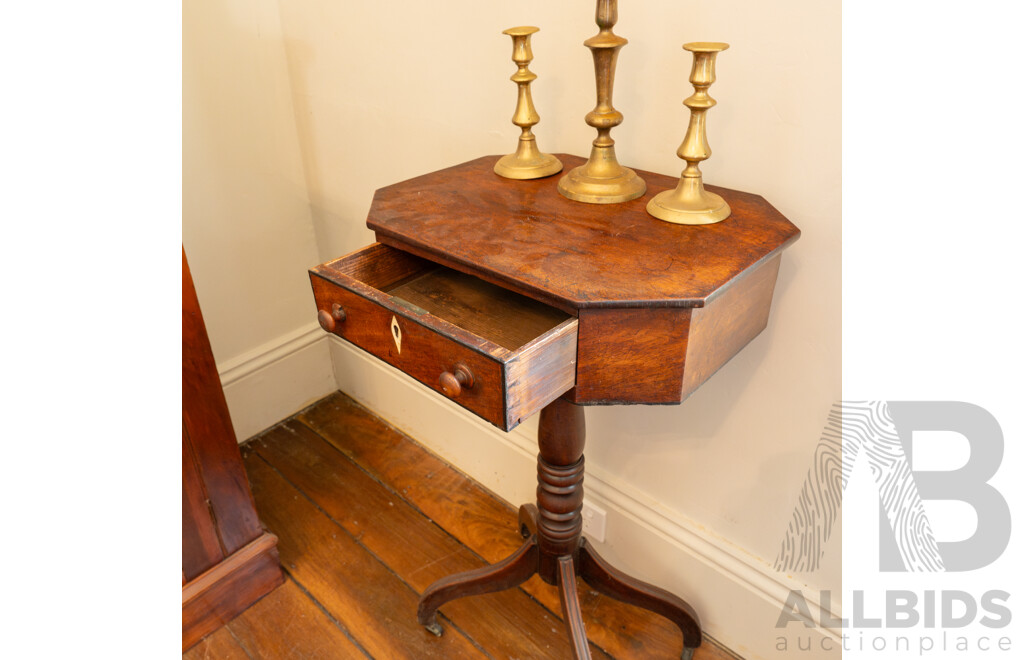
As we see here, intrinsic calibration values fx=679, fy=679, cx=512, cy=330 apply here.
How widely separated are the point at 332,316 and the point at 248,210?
102 cm

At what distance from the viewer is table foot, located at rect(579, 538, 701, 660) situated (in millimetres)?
1371

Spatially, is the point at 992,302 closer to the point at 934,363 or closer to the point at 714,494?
the point at 934,363

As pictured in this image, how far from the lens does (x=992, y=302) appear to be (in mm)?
942

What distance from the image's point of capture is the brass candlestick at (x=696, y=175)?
92 cm

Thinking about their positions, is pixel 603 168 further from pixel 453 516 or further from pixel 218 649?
pixel 218 649

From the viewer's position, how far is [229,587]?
1.52 meters

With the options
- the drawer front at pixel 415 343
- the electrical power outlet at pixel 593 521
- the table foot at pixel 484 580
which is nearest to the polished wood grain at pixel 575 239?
the drawer front at pixel 415 343

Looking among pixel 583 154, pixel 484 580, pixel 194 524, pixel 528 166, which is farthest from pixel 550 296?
pixel 194 524

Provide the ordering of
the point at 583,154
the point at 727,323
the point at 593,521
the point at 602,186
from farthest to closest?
the point at 593,521
the point at 583,154
the point at 602,186
the point at 727,323

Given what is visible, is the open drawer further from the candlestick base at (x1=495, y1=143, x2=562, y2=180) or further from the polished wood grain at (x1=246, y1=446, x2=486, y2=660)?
the polished wood grain at (x1=246, y1=446, x2=486, y2=660)

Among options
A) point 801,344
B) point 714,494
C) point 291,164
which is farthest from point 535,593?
point 291,164

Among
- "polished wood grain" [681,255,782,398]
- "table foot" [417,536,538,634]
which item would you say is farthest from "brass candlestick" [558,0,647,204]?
"table foot" [417,536,538,634]

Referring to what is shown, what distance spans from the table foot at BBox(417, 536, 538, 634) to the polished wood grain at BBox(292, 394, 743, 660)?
3.5 inches

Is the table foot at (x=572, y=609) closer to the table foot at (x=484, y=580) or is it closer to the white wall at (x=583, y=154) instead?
the table foot at (x=484, y=580)
